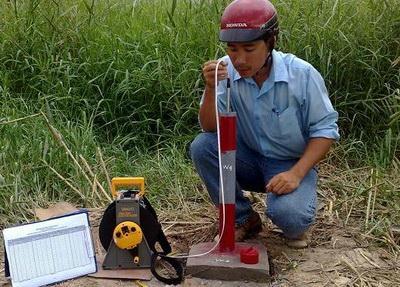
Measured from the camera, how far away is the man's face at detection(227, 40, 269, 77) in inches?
99.7

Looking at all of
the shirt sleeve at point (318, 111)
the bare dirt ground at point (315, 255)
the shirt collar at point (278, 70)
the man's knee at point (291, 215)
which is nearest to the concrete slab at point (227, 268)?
the bare dirt ground at point (315, 255)

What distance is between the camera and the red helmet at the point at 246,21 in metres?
2.47

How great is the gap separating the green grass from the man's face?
1014mm

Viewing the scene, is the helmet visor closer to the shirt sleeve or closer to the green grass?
the shirt sleeve

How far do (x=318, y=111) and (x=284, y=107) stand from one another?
144 millimetres

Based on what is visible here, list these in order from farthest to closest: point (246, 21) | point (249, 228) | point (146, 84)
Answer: point (146, 84) < point (249, 228) < point (246, 21)

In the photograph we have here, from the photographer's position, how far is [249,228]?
2951 millimetres

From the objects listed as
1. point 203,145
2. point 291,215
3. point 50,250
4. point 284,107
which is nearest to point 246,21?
point 284,107

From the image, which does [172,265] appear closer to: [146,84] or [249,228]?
[249,228]

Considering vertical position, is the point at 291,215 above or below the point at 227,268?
above

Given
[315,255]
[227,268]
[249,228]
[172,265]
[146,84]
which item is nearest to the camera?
[227,268]

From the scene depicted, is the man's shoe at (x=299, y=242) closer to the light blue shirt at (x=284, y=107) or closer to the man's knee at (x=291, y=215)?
the man's knee at (x=291, y=215)

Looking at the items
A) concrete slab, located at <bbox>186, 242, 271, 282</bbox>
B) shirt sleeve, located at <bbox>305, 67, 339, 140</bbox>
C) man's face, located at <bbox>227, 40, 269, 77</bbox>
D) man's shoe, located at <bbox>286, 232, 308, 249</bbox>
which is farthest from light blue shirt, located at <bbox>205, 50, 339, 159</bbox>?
concrete slab, located at <bbox>186, 242, 271, 282</bbox>

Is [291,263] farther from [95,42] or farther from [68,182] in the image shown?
[95,42]
